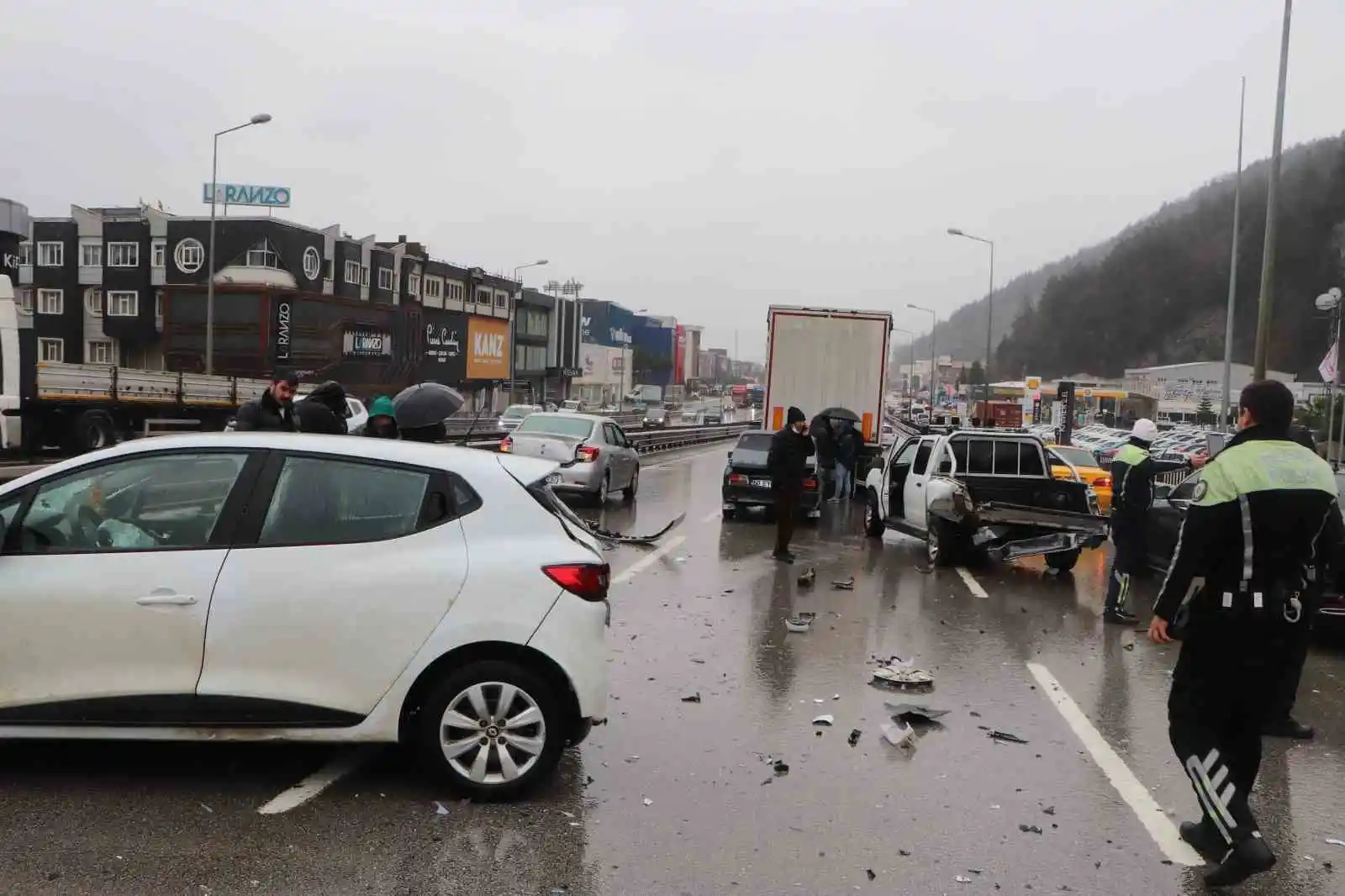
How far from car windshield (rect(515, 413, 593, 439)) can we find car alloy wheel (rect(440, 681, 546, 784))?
14495mm

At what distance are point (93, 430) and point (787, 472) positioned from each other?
2087cm

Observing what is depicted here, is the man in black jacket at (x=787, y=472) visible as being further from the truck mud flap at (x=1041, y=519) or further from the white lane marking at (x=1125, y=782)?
the white lane marking at (x=1125, y=782)

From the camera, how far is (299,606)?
4.96m

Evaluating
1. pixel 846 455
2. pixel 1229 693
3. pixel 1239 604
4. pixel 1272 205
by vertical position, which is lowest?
pixel 846 455

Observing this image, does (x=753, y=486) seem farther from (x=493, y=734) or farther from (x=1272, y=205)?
(x=493, y=734)

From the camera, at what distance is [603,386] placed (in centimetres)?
12838

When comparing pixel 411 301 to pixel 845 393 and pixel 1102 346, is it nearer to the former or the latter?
pixel 845 393

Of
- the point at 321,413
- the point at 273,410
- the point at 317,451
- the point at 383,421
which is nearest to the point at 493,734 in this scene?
the point at 317,451

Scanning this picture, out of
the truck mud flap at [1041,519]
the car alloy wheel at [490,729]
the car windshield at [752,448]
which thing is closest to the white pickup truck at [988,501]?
the truck mud flap at [1041,519]

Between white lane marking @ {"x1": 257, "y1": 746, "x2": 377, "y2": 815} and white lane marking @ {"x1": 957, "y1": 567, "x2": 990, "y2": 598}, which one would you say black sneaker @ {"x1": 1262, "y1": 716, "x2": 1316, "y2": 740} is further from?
white lane marking @ {"x1": 257, "y1": 746, "x2": 377, "y2": 815}

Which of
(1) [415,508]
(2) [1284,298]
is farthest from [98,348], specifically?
(2) [1284,298]

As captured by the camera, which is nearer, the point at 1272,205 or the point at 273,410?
the point at 273,410

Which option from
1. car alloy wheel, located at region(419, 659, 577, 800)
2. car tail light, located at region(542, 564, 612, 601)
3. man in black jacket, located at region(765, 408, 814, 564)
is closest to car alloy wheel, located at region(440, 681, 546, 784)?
car alloy wheel, located at region(419, 659, 577, 800)

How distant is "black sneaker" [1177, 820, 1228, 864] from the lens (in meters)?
4.57
